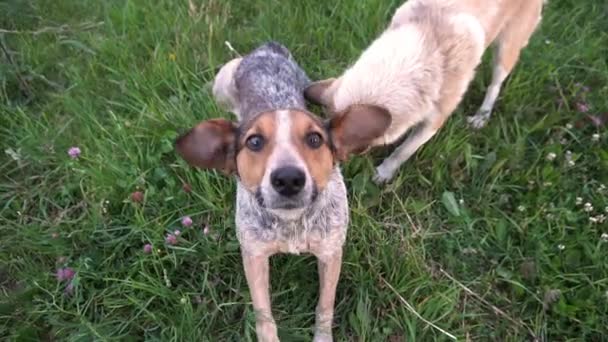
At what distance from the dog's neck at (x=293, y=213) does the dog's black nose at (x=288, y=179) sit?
1.18ft

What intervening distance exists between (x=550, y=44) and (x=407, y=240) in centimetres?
234

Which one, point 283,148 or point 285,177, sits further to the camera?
point 283,148

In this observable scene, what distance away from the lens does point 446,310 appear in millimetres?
3104

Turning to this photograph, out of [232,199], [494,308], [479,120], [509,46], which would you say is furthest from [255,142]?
[509,46]

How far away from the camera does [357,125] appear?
2.51m

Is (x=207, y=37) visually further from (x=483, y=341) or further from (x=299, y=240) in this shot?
(x=483, y=341)

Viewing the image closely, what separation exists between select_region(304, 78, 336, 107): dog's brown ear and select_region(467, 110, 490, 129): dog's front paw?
1311 mm

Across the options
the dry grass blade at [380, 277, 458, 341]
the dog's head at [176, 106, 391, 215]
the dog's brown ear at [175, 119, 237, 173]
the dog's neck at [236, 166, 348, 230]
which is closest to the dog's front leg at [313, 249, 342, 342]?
the dog's neck at [236, 166, 348, 230]

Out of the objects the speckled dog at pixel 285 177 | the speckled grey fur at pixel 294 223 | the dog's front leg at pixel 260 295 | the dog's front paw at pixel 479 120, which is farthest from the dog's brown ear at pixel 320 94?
the dog's front paw at pixel 479 120

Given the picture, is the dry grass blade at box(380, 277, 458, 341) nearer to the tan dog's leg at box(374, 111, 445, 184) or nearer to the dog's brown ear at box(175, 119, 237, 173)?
the tan dog's leg at box(374, 111, 445, 184)

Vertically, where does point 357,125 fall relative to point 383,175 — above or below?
above

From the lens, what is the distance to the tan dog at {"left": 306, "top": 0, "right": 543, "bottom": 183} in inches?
124

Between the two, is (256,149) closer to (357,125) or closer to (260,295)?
(357,125)

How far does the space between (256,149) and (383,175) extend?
163 cm
